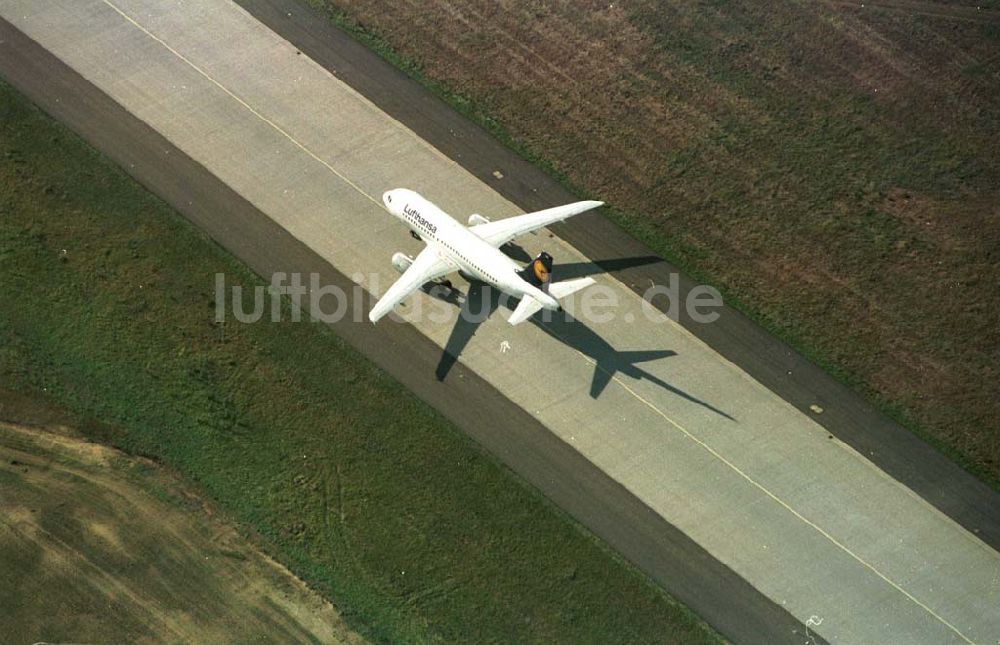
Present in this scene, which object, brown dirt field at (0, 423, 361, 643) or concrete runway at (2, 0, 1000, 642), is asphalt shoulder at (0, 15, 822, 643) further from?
brown dirt field at (0, 423, 361, 643)

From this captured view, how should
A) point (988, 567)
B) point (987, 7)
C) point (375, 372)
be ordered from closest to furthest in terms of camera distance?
1. point (988, 567)
2. point (375, 372)
3. point (987, 7)

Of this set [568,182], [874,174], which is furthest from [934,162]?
[568,182]

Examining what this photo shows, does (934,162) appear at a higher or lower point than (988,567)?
higher

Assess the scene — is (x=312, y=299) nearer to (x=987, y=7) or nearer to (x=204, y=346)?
(x=204, y=346)

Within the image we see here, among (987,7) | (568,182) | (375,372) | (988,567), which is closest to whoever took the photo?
(988,567)

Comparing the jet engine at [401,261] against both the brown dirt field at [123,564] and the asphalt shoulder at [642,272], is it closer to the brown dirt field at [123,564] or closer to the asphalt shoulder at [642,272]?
the asphalt shoulder at [642,272]

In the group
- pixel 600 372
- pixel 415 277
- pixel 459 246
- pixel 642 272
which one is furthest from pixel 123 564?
pixel 642 272

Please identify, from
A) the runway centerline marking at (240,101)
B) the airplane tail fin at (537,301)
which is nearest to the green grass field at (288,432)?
the airplane tail fin at (537,301)

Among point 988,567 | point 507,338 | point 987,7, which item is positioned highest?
point 987,7
